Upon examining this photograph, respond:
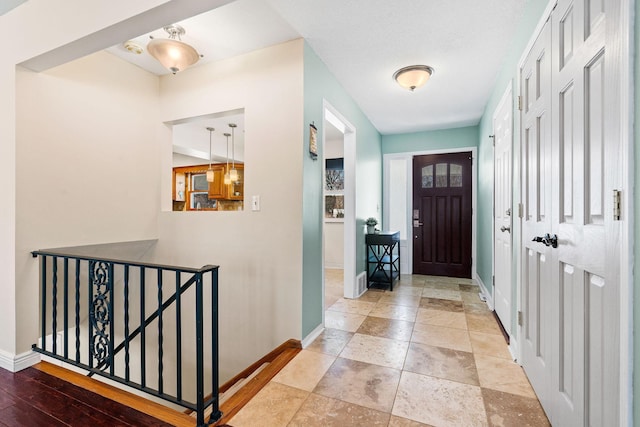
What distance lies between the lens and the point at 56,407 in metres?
1.66

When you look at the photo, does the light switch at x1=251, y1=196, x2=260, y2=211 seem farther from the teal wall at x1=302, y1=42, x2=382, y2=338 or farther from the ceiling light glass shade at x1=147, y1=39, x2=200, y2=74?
the ceiling light glass shade at x1=147, y1=39, x2=200, y2=74

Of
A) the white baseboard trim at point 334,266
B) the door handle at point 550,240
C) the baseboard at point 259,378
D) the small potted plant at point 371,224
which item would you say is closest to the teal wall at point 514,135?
the door handle at point 550,240

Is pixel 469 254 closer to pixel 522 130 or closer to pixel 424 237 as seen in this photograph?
pixel 424 237

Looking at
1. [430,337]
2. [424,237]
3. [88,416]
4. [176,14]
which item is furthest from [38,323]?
[424,237]

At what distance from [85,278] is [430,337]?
10.5 ft

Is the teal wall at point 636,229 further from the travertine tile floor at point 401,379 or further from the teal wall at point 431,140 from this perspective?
the teal wall at point 431,140

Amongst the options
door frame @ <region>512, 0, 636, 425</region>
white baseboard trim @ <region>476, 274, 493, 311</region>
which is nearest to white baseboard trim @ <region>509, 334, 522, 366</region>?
white baseboard trim @ <region>476, 274, 493, 311</region>

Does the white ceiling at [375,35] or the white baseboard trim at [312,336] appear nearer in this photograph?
the white ceiling at [375,35]

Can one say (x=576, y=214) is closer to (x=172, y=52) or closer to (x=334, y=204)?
(x=172, y=52)

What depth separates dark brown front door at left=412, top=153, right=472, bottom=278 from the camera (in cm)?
486

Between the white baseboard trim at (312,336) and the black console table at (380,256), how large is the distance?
172 centimetres

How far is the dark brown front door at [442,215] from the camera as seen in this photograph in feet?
16.0

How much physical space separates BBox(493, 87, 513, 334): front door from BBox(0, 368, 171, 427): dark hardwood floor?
269 cm

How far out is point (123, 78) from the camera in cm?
282
